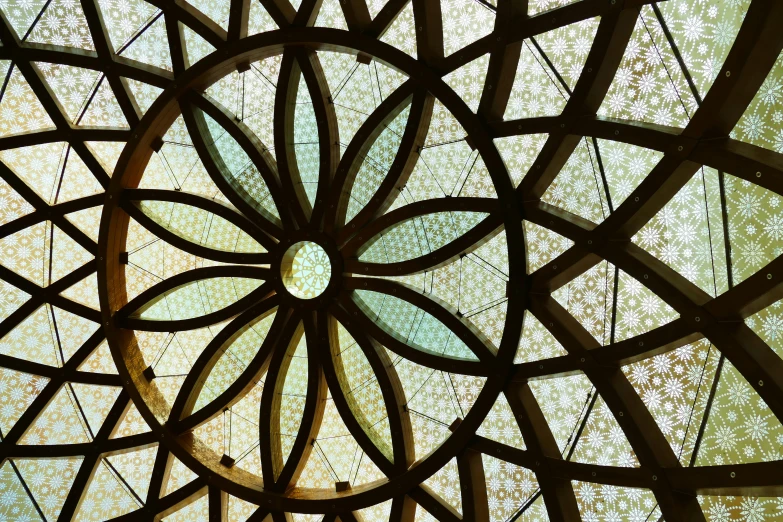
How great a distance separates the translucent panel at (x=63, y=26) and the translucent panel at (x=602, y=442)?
11.8 meters

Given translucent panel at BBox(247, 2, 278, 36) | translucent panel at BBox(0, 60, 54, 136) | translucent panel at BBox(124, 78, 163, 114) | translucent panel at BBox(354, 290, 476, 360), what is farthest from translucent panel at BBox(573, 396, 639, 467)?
translucent panel at BBox(0, 60, 54, 136)

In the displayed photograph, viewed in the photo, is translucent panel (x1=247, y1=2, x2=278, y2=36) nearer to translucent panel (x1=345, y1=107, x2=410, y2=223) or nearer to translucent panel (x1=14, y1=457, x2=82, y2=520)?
translucent panel (x1=345, y1=107, x2=410, y2=223)

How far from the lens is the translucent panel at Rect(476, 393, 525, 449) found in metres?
12.6

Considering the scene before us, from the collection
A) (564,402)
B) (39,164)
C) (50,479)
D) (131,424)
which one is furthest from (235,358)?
(564,402)

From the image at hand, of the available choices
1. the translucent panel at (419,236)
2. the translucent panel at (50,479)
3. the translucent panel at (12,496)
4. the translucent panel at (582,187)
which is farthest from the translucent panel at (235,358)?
the translucent panel at (582,187)

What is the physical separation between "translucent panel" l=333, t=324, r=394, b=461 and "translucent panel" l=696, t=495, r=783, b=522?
5525mm

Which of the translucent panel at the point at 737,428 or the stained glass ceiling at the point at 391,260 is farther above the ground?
the stained glass ceiling at the point at 391,260

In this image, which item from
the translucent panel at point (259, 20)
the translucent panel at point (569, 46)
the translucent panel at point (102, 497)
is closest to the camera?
the translucent panel at point (569, 46)

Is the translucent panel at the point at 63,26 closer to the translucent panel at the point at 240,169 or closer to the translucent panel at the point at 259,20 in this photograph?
the translucent panel at the point at 240,169

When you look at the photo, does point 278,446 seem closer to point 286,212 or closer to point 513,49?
point 286,212

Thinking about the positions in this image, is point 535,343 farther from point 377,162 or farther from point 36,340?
point 36,340

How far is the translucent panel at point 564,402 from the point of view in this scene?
39.4 ft

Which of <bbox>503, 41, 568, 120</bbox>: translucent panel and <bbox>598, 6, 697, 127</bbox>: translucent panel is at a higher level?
<bbox>503, 41, 568, 120</bbox>: translucent panel

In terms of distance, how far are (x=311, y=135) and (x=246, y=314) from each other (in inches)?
147
